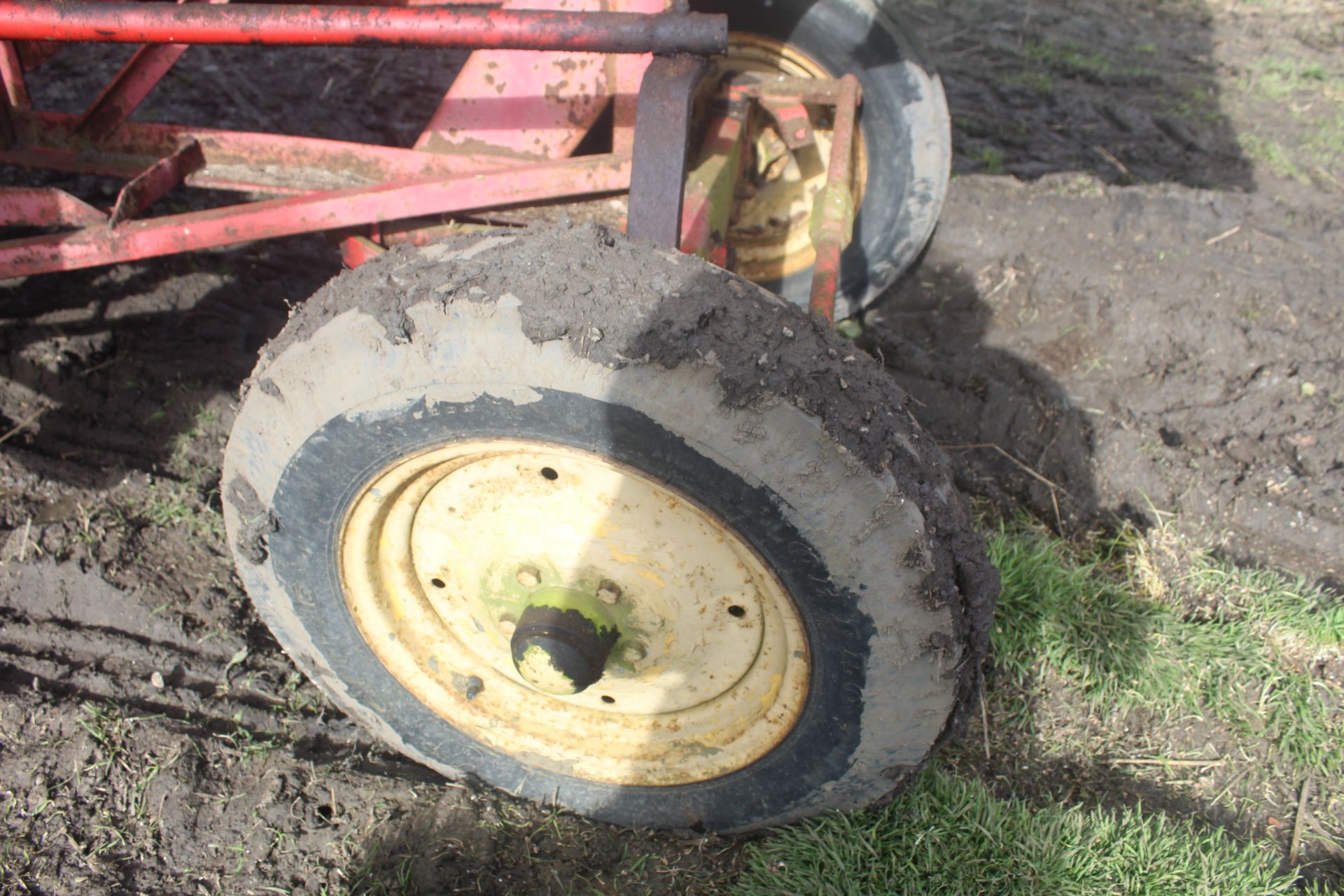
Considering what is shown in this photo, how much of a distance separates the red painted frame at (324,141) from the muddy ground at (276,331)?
30.7 inches

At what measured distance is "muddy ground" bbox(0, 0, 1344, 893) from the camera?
202 centimetres

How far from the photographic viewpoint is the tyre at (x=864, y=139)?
301cm

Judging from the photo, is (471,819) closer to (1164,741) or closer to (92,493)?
(92,493)

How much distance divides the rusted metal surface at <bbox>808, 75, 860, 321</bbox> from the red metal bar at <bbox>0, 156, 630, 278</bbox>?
54 cm

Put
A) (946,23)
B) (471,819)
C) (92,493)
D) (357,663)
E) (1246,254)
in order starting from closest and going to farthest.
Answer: (357,663) < (471,819) < (92,493) < (1246,254) < (946,23)

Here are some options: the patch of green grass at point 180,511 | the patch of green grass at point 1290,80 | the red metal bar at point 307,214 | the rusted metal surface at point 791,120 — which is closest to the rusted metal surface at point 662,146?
the red metal bar at point 307,214

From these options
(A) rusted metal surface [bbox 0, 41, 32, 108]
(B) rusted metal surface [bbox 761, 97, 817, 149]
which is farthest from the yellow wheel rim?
(A) rusted metal surface [bbox 0, 41, 32, 108]

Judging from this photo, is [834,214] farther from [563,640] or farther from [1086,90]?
[1086,90]

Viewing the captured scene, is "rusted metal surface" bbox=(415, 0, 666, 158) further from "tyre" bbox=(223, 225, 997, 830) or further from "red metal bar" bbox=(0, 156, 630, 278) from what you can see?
"tyre" bbox=(223, 225, 997, 830)

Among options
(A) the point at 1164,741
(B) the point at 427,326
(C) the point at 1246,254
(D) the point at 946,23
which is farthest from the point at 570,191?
(D) the point at 946,23

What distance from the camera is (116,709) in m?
2.15

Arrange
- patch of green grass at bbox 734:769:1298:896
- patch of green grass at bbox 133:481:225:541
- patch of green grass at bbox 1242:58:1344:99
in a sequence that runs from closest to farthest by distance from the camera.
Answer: patch of green grass at bbox 734:769:1298:896, patch of green grass at bbox 133:481:225:541, patch of green grass at bbox 1242:58:1344:99

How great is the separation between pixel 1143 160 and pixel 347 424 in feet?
15.5

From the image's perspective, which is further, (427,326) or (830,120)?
(830,120)
